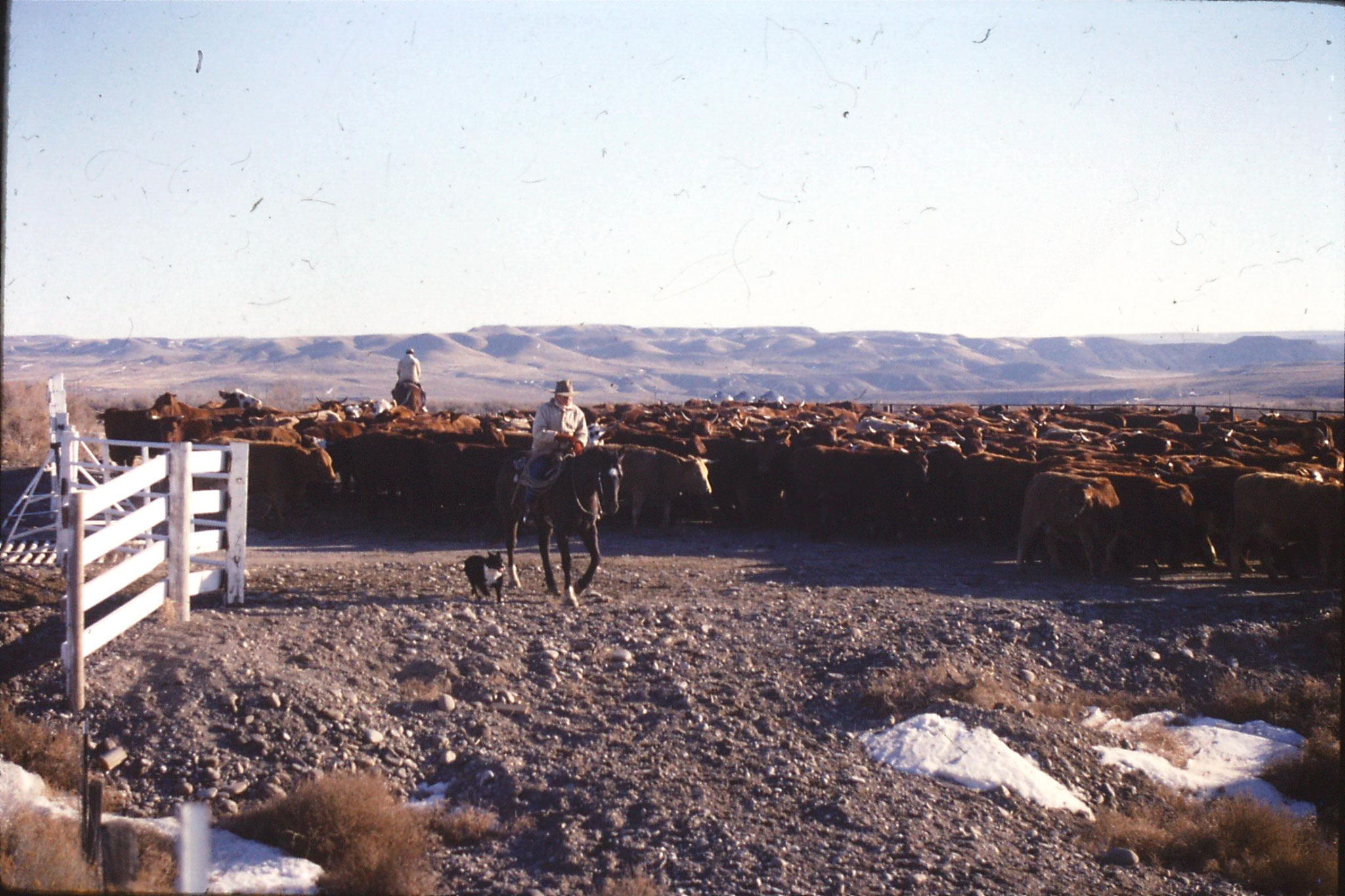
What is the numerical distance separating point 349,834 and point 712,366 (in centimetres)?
13486

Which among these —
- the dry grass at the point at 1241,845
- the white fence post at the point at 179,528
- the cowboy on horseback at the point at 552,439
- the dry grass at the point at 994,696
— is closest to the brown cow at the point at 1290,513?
the dry grass at the point at 994,696

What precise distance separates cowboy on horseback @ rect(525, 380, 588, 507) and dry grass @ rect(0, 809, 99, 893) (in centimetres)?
577

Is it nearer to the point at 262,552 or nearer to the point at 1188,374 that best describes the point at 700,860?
the point at 262,552

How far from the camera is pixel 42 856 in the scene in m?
5.74

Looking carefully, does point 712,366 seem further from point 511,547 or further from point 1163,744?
point 1163,744

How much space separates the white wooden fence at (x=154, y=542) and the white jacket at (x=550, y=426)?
287cm

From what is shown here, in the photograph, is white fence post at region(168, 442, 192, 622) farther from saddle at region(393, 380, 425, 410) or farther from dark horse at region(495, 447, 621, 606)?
saddle at region(393, 380, 425, 410)

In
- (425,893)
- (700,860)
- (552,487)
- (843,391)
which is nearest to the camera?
(425,893)

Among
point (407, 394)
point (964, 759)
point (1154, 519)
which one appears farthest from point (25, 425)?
point (964, 759)

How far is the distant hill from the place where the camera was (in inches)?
4200

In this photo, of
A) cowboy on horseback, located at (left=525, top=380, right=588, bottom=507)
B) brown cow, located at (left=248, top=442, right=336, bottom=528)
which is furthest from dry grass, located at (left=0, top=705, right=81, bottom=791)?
brown cow, located at (left=248, top=442, right=336, bottom=528)

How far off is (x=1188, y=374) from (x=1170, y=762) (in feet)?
485

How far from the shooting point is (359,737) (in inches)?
316

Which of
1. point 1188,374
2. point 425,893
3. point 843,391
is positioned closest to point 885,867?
point 425,893
